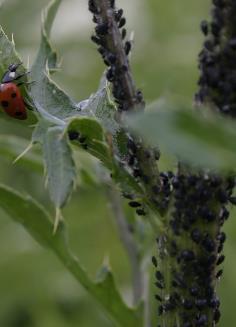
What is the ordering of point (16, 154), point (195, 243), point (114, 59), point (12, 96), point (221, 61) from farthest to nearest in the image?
point (16, 154), point (12, 96), point (114, 59), point (195, 243), point (221, 61)

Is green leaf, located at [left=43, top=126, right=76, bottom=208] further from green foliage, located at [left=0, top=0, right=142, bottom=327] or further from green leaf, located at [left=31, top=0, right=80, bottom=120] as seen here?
→ green leaf, located at [left=31, top=0, right=80, bottom=120]

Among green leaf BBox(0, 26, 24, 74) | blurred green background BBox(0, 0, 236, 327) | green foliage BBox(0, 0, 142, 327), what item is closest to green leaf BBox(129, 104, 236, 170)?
green foliage BBox(0, 0, 142, 327)

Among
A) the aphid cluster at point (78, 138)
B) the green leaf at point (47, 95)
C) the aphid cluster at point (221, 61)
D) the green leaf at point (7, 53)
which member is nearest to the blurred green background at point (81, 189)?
the green leaf at point (47, 95)

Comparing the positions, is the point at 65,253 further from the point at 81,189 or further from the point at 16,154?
the point at 81,189

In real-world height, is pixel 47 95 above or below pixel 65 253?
above

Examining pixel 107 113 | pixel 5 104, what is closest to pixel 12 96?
pixel 5 104

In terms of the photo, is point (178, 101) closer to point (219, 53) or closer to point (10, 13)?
point (219, 53)
